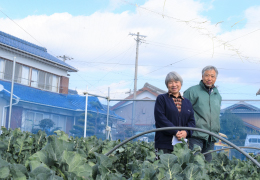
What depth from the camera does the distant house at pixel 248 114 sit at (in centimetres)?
659

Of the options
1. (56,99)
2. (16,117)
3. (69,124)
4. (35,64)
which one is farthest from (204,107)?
(35,64)

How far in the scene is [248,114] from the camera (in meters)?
6.62

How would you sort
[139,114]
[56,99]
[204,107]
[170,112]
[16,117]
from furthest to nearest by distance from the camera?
[56,99]
[139,114]
[16,117]
[204,107]
[170,112]

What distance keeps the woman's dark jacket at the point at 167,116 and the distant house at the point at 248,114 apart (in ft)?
13.3

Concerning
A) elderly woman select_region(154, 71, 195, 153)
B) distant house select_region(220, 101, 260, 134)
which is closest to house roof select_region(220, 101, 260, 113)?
distant house select_region(220, 101, 260, 134)

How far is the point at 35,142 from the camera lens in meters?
2.95

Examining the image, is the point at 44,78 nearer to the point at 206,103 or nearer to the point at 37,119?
the point at 37,119

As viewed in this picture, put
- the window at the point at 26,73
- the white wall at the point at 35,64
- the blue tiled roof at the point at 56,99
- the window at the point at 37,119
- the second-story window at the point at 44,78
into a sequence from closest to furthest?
the window at the point at 37,119 → the blue tiled roof at the point at 56,99 → the white wall at the point at 35,64 → the window at the point at 26,73 → the second-story window at the point at 44,78

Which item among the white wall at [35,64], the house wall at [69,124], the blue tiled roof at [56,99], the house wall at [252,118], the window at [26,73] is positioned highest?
the white wall at [35,64]

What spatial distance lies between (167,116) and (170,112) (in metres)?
0.05

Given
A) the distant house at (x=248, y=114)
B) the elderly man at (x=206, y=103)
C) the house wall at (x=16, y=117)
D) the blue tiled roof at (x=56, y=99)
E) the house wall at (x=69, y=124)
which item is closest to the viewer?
the elderly man at (x=206, y=103)

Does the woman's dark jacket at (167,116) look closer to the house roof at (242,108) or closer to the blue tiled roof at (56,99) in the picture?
the house roof at (242,108)

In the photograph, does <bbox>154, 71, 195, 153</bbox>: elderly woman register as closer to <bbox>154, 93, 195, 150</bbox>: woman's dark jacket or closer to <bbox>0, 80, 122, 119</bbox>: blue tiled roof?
<bbox>154, 93, 195, 150</bbox>: woman's dark jacket

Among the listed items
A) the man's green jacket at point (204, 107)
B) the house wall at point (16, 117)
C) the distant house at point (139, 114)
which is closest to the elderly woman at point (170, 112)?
the man's green jacket at point (204, 107)
